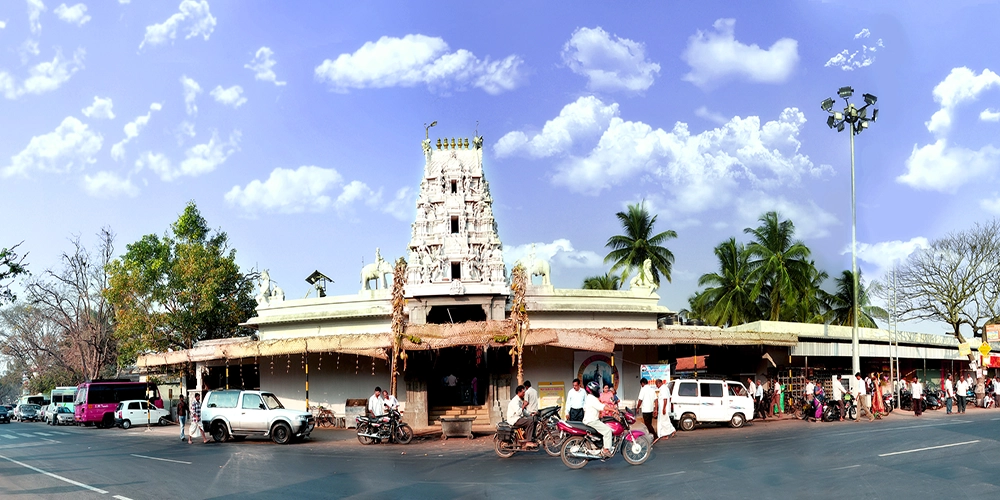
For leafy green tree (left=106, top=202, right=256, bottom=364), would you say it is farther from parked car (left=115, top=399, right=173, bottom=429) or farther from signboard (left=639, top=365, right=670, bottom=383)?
signboard (left=639, top=365, right=670, bottom=383)

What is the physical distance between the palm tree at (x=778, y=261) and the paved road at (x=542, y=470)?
25.0m

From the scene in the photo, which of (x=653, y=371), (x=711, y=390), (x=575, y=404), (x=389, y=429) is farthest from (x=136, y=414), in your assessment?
(x=575, y=404)

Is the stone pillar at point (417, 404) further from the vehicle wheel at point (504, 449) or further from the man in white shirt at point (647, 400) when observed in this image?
the man in white shirt at point (647, 400)

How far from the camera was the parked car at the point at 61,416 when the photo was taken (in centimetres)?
4628

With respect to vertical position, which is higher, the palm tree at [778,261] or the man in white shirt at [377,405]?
the palm tree at [778,261]

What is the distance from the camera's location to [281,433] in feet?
79.2

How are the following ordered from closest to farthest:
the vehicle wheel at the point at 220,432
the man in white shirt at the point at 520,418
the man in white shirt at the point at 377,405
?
the man in white shirt at the point at 520,418 < the man in white shirt at the point at 377,405 < the vehicle wheel at the point at 220,432

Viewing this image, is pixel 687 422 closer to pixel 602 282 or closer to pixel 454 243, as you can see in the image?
pixel 454 243

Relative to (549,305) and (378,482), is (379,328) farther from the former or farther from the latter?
(378,482)

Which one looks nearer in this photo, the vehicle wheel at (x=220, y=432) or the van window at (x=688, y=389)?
the vehicle wheel at (x=220, y=432)

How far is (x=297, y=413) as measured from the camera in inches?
958

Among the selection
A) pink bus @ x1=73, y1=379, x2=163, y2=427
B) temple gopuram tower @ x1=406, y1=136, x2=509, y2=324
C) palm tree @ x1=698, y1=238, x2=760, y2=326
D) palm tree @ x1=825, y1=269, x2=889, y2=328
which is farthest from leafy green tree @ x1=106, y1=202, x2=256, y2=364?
palm tree @ x1=825, y1=269, x2=889, y2=328

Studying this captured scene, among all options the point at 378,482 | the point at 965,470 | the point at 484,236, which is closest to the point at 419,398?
the point at 484,236

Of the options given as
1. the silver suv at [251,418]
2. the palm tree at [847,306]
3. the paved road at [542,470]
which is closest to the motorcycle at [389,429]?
the paved road at [542,470]
